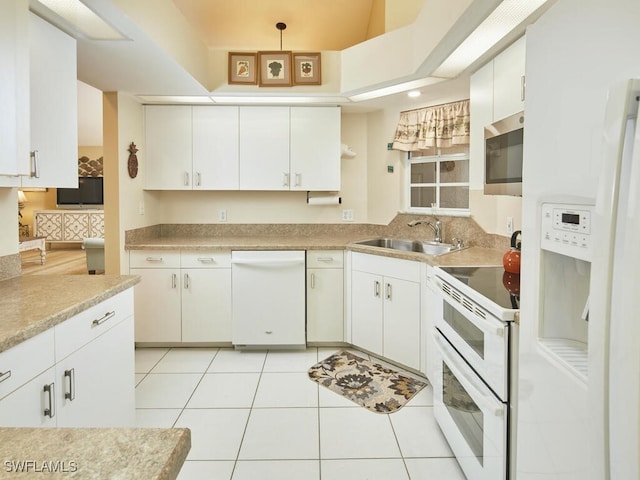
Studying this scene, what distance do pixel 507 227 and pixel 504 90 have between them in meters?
0.85

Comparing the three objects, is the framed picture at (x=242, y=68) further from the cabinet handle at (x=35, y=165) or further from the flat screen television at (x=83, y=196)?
the flat screen television at (x=83, y=196)

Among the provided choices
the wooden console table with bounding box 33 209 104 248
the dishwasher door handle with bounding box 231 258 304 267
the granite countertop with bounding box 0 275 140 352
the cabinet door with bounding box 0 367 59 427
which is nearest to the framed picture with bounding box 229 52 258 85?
the dishwasher door handle with bounding box 231 258 304 267

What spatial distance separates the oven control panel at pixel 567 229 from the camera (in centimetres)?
81

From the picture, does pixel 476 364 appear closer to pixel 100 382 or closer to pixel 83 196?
pixel 100 382

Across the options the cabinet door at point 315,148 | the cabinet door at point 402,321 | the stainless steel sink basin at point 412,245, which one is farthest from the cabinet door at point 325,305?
the cabinet door at point 315,148

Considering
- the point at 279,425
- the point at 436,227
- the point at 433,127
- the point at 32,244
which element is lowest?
the point at 279,425

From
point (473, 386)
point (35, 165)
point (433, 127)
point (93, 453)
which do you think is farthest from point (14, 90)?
point (433, 127)

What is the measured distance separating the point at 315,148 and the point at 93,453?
3.31m

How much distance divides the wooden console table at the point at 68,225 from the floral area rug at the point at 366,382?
7.81 m

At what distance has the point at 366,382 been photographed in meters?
2.90

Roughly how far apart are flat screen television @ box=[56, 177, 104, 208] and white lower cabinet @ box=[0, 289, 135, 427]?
8714mm

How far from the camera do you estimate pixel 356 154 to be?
4090 millimetres

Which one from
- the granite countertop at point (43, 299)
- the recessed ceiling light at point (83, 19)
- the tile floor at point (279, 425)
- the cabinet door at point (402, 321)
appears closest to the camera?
the granite countertop at point (43, 299)

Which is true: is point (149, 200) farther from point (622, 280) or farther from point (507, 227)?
point (622, 280)
